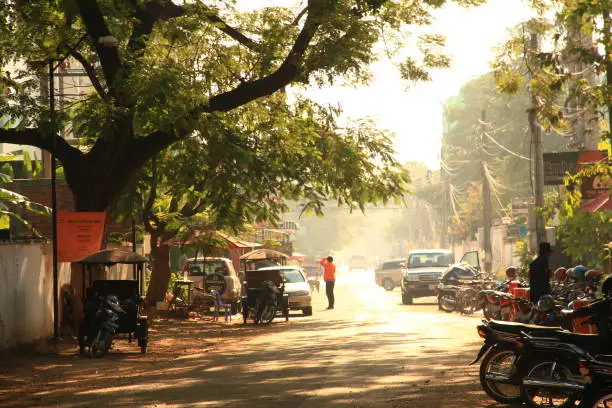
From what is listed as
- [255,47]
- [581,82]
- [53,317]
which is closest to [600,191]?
[581,82]

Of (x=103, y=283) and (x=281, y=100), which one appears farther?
(x=281, y=100)

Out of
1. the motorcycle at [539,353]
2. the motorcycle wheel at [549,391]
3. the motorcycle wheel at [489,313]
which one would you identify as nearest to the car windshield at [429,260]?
the motorcycle wheel at [489,313]

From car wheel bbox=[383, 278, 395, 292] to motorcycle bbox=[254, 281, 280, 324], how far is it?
39.8 metres

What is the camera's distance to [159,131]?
22859 mm

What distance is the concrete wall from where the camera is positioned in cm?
1958

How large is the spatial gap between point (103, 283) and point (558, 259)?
72.5ft

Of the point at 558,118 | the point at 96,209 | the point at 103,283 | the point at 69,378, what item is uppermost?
the point at 558,118

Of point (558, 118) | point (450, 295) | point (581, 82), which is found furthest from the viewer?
point (450, 295)

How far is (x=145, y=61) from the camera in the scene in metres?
22.2

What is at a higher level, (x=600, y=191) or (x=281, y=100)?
(x=281, y=100)

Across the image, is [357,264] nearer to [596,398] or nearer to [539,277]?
[539,277]

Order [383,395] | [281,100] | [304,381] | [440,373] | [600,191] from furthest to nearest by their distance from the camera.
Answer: [281,100]
[600,191]
[440,373]
[304,381]
[383,395]

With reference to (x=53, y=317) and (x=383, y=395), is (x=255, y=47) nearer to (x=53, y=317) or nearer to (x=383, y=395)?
(x=53, y=317)

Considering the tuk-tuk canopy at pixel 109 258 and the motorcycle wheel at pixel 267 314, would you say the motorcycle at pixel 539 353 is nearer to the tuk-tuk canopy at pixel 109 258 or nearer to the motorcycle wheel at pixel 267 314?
the tuk-tuk canopy at pixel 109 258
